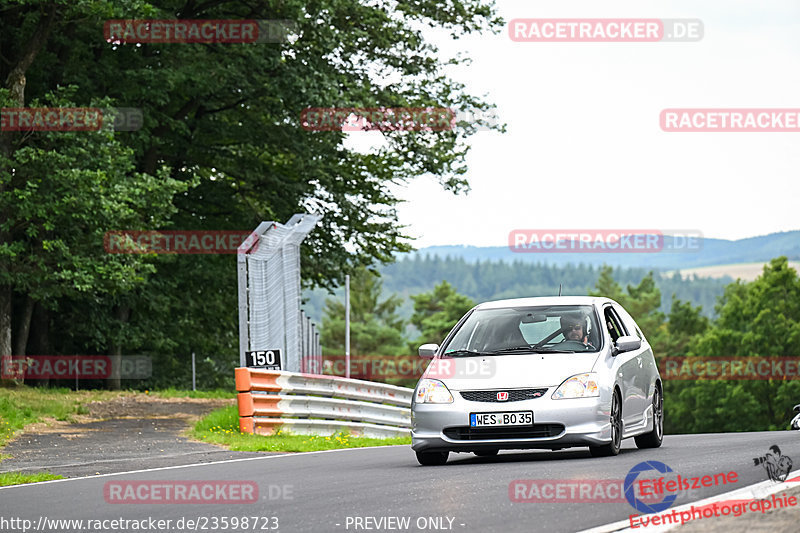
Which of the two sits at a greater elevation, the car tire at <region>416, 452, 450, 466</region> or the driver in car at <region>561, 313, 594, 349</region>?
the driver in car at <region>561, 313, 594, 349</region>

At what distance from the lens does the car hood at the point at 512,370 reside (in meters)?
11.4

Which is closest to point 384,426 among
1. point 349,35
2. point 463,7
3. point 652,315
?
point 349,35

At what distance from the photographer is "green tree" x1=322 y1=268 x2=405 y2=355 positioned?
130625 millimetres

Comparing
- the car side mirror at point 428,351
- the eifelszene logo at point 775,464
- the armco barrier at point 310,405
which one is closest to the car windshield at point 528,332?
the car side mirror at point 428,351

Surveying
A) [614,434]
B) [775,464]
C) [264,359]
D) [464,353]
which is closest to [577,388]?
[614,434]

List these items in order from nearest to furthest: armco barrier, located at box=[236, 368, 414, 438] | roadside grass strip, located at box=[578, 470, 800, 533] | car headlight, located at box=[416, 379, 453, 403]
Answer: roadside grass strip, located at box=[578, 470, 800, 533], car headlight, located at box=[416, 379, 453, 403], armco barrier, located at box=[236, 368, 414, 438]

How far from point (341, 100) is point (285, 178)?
4417mm

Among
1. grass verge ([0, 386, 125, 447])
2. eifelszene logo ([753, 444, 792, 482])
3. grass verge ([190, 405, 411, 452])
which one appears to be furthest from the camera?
grass verge ([0, 386, 125, 447])

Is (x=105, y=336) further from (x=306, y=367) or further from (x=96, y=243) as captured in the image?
(x=306, y=367)

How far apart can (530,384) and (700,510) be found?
4318 mm

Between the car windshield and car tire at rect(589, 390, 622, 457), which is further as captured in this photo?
the car windshield

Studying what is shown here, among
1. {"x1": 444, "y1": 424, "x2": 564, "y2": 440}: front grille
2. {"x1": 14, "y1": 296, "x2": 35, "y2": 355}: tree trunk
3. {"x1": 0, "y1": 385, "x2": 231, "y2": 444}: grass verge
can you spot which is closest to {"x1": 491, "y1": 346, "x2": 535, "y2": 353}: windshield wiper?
{"x1": 444, "y1": 424, "x2": 564, "y2": 440}: front grille

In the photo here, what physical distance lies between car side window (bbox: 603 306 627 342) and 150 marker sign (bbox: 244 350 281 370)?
6336 mm

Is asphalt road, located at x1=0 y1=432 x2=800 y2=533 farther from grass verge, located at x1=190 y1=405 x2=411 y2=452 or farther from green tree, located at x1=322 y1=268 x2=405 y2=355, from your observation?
green tree, located at x1=322 y1=268 x2=405 y2=355
